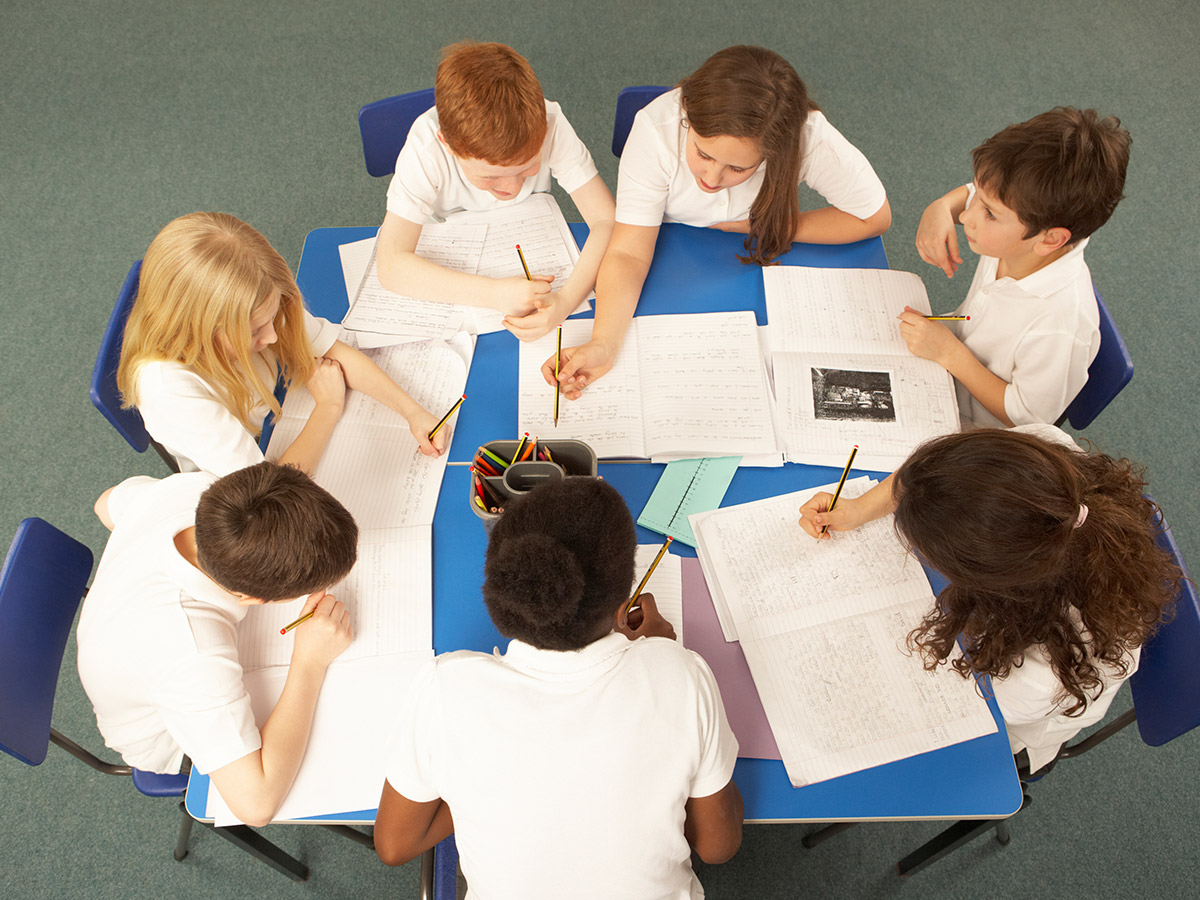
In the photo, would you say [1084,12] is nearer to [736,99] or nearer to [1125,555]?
[736,99]

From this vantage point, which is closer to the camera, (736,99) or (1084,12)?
(736,99)

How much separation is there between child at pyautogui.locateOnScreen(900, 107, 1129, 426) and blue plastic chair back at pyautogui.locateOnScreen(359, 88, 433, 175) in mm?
1137

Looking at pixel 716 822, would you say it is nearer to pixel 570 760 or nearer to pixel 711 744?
pixel 711 744

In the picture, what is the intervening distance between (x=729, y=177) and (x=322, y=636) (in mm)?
1073

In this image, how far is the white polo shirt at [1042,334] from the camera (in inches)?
55.1

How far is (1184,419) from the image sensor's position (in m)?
2.37

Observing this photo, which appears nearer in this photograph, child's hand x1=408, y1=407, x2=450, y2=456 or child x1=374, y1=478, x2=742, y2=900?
child x1=374, y1=478, x2=742, y2=900

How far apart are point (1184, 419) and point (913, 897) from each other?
165 cm

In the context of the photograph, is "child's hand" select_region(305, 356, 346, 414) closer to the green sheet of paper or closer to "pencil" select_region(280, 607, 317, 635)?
"pencil" select_region(280, 607, 317, 635)

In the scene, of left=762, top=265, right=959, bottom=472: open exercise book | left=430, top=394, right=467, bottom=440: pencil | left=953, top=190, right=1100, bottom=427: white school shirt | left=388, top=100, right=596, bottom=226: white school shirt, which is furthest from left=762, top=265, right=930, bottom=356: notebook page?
left=430, top=394, right=467, bottom=440: pencil

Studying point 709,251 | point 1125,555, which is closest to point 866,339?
Answer: point 709,251

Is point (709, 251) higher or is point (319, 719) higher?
point (709, 251)

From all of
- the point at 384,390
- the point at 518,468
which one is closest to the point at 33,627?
the point at 384,390

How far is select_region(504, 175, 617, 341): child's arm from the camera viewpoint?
57.2 inches
